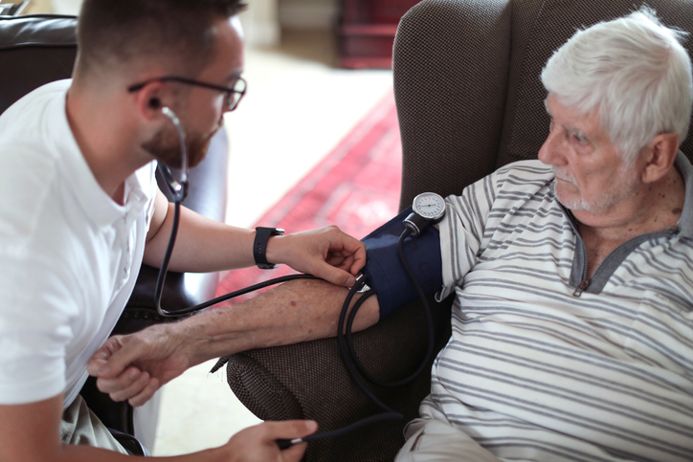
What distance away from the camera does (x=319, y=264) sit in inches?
52.7

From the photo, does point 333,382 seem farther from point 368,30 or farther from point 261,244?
point 368,30

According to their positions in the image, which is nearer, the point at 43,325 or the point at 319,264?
the point at 43,325

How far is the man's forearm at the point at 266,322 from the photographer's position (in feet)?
4.13

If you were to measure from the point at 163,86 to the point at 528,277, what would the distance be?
0.73m

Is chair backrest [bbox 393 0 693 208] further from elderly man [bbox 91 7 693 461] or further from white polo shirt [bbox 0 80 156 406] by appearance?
white polo shirt [bbox 0 80 156 406]

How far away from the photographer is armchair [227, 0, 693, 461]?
129 cm

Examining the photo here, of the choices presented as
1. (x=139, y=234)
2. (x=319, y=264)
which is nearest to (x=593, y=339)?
(x=319, y=264)

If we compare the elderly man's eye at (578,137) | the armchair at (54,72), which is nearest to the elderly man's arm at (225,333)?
the armchair at (54,72)

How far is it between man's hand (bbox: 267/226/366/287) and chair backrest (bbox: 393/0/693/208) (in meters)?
0.25

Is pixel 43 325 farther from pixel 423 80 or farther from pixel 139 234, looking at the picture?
pixel 423 80

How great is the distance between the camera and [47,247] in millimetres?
954

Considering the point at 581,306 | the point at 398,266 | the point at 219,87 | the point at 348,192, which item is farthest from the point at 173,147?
the point at 348,192

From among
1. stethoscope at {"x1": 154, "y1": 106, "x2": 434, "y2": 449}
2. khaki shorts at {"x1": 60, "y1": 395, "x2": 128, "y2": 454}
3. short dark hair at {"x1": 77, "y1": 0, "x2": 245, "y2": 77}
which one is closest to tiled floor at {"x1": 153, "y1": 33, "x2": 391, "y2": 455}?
khaki shorts at {"x1": 60, "y1": 395, "x2": 128, "y2": 454}

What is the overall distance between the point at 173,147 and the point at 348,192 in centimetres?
187
